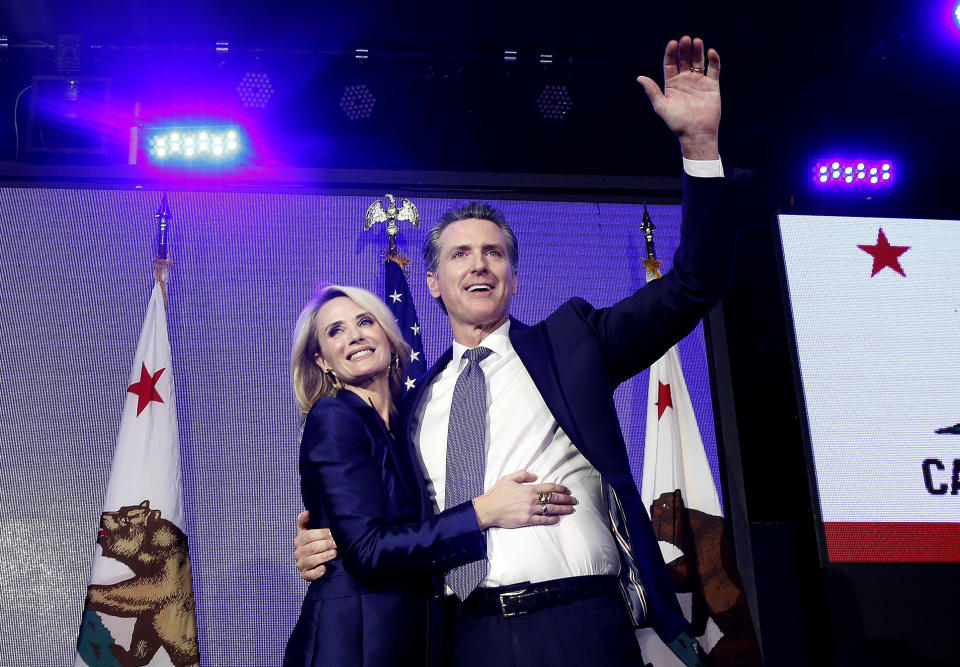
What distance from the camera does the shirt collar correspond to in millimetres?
2162

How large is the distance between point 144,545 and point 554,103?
8.26ft

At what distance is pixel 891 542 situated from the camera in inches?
139

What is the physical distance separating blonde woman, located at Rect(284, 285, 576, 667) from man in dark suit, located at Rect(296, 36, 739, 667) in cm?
5

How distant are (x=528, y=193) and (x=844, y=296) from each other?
56.0 inches

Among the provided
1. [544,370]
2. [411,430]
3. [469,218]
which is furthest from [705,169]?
[411,430]

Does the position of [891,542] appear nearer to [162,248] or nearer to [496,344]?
[496,344]

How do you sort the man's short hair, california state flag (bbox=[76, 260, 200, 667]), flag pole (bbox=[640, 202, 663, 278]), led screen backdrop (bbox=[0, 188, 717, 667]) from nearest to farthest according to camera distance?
the man's short hair → california state flag (bbox=[76, 260, 200, 667]) → led screen backdrop (bbox=[0, 188, 717, 667]) → flag pole (bbox=[640, 202, 663, 278])

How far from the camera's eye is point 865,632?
348 centimetres

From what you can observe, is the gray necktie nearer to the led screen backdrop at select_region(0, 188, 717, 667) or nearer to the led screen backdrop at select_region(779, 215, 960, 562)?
the led screen backdrop at select_region(0, 188, 717, 667)

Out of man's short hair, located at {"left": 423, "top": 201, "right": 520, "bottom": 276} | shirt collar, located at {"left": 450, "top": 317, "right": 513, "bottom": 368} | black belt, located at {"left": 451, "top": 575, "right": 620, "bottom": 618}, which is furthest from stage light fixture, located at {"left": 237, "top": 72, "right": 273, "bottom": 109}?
black belt, located at {"left": 451, "top": 575, "right": 620, "bottom": 618}

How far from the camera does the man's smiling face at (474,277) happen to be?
2.21 meters

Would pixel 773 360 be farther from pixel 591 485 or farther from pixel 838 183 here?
pixel 591 485

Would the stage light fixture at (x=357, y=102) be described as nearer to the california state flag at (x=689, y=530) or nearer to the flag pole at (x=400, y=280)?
the flag pole at (x=400, y=280)

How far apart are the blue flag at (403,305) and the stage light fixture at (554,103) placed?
3.45 feet
